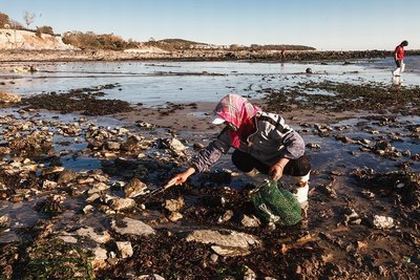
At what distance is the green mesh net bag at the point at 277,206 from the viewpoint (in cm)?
580

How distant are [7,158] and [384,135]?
29.4 ft

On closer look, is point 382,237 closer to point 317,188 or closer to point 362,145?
point 317,188

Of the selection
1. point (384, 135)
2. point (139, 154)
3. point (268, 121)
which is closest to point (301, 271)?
point (268, 121)

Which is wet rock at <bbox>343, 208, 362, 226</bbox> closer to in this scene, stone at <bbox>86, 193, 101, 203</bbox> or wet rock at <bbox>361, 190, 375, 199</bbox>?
wet rock at <bbox>361, 190, 375, 199</bbox>

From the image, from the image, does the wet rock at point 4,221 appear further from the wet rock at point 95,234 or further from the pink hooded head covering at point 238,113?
the pink hooded head covering at point 238,113

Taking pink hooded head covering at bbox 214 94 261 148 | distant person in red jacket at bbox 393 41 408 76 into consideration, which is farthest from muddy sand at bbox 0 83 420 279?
distant person in red jacket at bbox 393 41 408 76

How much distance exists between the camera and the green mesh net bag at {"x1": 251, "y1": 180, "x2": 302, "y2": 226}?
5.80 meters

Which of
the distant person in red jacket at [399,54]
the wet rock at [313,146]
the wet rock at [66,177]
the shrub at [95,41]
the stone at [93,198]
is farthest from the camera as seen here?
the shrub at [95,41]

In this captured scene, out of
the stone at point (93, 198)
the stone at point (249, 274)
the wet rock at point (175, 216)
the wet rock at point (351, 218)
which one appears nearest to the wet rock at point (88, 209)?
the stone at point (93, 198)

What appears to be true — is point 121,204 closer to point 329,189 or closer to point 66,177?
point 66,177

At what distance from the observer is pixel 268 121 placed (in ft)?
19.5

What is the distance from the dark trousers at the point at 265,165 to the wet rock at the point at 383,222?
115 cm

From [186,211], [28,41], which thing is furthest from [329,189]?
[28,41]

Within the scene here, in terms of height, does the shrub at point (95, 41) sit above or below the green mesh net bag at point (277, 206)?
above
